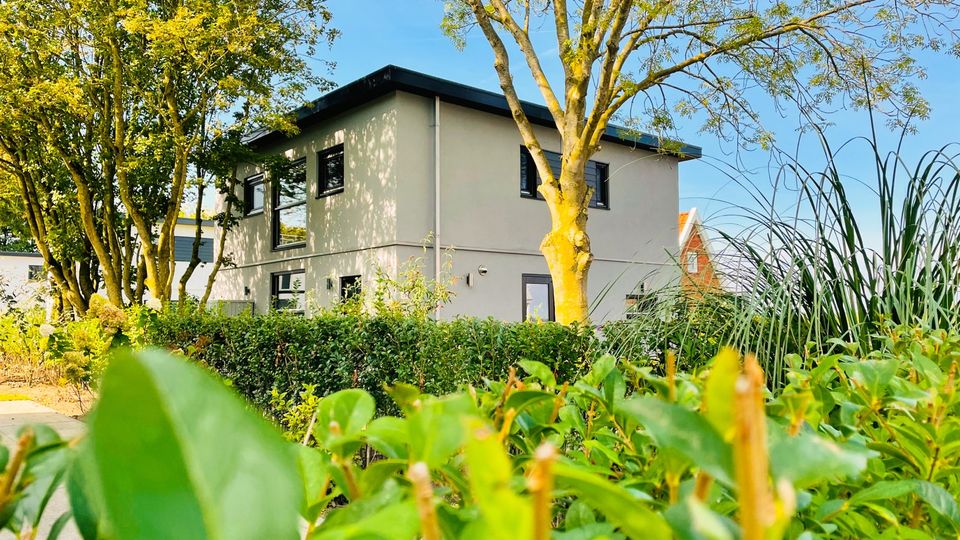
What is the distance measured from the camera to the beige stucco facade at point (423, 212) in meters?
10.9

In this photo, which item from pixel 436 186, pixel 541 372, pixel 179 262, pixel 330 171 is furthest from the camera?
pixel 179 262

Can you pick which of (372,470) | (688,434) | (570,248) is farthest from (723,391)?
(570,248)

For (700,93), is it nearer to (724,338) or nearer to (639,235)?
(639,235)

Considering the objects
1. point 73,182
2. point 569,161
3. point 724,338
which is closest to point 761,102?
point 569,161

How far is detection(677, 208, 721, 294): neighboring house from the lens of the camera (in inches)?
140

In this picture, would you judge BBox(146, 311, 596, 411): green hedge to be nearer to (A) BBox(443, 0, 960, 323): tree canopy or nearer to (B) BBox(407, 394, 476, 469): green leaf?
(A) BBox(443, 0, 960, 323): tree canopy

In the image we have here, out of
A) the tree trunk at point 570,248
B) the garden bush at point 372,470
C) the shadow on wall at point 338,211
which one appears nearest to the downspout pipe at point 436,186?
the shadow on wall at point 338,211

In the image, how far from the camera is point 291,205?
42.4ft

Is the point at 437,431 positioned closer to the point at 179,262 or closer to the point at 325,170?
the point at 325,170

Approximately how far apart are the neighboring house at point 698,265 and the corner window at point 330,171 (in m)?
9.02

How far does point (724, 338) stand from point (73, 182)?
1268cm

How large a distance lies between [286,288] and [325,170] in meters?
2.59

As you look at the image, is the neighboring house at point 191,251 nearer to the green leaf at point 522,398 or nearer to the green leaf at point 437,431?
the green leaf at point 522,398

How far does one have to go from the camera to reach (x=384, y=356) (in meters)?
4.71
